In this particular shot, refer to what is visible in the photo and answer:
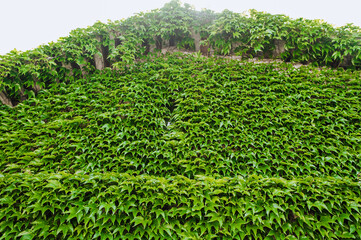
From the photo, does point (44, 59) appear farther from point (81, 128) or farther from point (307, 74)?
point (307, 74)

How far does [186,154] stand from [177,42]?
15.0 feet

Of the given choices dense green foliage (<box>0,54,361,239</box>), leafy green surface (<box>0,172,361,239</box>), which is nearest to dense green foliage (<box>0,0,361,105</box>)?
dense green foliage (<box>0,54,361,239</box>)

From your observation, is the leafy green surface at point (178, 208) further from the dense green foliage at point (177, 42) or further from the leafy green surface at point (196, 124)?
the dense green foliage at point (177, 42)

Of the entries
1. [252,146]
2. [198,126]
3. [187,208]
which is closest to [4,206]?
[187,208]

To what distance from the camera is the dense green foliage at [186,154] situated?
2486 millimetres

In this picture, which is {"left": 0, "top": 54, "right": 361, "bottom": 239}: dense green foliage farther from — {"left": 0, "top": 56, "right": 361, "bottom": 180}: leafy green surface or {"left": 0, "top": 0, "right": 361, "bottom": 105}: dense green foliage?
{"left": 0, "top": 0, "right": 361, "bottom": 105}: dense green foliage

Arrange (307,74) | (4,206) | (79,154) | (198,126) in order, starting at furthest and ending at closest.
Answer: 1. (307,74)
2. (198,126)
3. (79,154)
4. (4,206)

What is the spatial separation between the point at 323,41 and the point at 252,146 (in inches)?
171

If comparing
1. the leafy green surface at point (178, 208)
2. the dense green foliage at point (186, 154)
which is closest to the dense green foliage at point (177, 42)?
the dense green foliage at point (186, 154)

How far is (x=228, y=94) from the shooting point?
423 centimetres

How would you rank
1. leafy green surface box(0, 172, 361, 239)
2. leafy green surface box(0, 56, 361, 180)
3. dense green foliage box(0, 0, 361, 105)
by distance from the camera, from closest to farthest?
leafy green surface box(0, 172, 361, 239)
leafy green surface box(0, 56, 361, 180)
dense green foliage box(0, 0, 361, 105)

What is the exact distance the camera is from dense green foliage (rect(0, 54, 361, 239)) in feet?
8.16

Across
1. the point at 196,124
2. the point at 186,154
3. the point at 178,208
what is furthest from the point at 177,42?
the point at 178,208

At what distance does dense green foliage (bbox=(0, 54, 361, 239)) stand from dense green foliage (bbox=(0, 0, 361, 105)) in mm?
514
